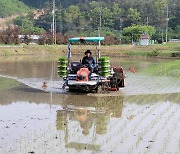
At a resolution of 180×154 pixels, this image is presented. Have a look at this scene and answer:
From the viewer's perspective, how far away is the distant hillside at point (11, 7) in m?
104

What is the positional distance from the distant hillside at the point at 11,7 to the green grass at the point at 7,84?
288 ft

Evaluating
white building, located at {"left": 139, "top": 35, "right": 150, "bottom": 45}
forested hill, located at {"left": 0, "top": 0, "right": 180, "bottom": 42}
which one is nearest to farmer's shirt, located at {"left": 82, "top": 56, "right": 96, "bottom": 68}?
white building, located at {"left": 139, "top": 35, "right": 150, "bottom": 45}

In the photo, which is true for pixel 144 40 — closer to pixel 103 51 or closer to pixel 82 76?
pixel 103 51

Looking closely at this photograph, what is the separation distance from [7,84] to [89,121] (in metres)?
8.36

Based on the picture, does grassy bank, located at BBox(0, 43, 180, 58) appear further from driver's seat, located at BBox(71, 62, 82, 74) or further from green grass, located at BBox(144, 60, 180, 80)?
driver's seat, located at BBox(71, 62, 82, 74)

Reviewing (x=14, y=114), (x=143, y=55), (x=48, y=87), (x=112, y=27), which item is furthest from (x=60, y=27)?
(x=14, y=114)

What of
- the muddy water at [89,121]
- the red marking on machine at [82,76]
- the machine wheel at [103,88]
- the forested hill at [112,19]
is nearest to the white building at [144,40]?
the forested hill at [112,19]

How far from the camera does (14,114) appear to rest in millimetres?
10891

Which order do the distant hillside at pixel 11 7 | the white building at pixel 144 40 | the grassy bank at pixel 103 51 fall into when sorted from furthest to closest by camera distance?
1. the distant hillside at pixel 11 7
2. the white building at pixel 144 40
3. the grassy bank at pixel 103 51

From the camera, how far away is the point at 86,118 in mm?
10477

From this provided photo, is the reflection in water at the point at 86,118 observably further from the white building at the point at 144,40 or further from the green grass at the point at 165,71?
the white building at the point at 144,40

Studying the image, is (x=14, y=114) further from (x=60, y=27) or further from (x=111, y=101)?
(x=60, y=27)

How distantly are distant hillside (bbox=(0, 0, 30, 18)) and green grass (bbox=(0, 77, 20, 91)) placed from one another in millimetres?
87766

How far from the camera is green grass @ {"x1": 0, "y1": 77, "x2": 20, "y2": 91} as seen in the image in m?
16.7
